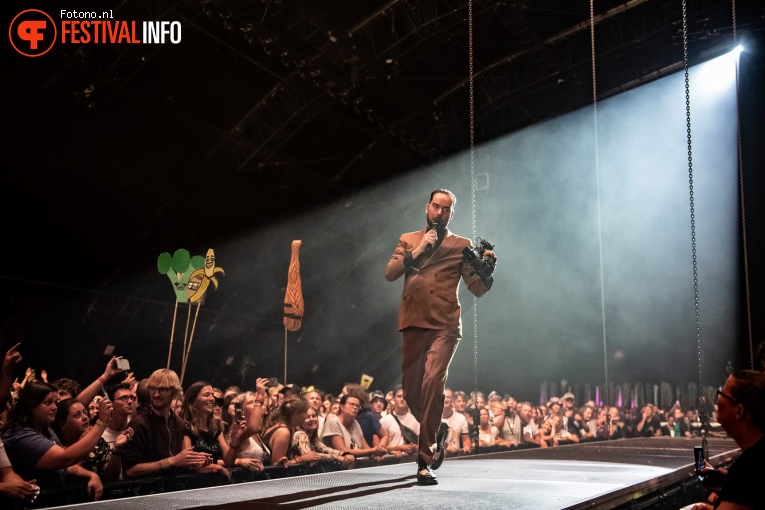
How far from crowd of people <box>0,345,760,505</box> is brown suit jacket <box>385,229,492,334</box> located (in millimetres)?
928

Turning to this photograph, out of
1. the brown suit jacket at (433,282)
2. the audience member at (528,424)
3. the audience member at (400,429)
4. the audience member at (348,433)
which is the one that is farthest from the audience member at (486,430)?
the brown suit jacket at (433,282)

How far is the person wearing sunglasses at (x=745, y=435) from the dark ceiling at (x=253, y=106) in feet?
24.2

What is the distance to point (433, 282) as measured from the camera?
410 cm

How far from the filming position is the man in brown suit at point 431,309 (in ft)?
12.8

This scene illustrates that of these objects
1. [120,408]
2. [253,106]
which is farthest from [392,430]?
[253,106]

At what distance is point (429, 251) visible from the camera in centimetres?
398

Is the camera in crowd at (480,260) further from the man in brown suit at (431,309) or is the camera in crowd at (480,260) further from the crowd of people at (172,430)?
the crowd of people at (172,430)

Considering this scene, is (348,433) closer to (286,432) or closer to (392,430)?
(392,430)

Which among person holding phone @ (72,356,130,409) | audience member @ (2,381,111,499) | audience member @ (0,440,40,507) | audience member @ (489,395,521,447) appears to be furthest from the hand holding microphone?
audience member @ (489,395,521,447)

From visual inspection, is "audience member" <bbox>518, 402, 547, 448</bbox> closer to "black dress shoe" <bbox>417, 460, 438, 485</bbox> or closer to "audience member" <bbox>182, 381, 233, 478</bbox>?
"audience member" <bbox>182, 381, 233, 478</bbox>

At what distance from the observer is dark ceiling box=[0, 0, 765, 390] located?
812 cm

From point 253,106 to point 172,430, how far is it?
6998 mm

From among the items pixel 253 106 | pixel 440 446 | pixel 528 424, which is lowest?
pixel 528 424

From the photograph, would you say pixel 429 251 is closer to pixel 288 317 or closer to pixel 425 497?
pixel 425 497
